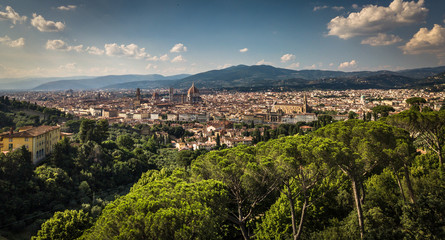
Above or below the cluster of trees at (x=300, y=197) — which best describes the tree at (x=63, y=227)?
below

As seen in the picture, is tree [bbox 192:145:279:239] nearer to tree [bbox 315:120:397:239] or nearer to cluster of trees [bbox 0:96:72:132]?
tree [bbox 315:120:397:239]

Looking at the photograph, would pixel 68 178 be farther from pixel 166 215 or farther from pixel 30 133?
pixel 166 215

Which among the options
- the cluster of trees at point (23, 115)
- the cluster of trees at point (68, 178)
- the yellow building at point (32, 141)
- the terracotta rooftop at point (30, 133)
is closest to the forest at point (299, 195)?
the cluster of trees at point (68, 178)

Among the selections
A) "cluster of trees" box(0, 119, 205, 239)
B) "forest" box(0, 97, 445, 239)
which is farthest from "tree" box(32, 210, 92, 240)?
"cluster of trees" box(0, 119, 205, 239)

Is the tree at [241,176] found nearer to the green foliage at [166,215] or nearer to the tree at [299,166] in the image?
the tree at [299,166]

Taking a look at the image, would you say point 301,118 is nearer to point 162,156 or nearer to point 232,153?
point 162,156

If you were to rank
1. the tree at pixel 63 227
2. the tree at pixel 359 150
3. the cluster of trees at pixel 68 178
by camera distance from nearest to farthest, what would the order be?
the tree at pixel 359 150, the tree at pixel 63 227, the cluster of trees at pixel 68 178
